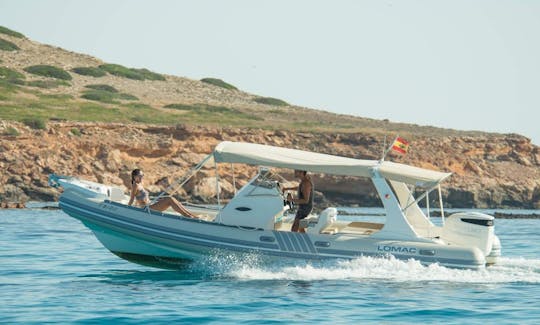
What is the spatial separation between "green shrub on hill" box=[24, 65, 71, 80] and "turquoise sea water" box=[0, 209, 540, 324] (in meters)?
53.6

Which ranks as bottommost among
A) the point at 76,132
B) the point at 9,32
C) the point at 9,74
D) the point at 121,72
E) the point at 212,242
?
the point at 212,242

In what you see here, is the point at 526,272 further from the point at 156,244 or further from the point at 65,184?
the point at 65,184

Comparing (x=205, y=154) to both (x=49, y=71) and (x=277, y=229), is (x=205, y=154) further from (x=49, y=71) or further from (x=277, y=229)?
(x=277, y=229)

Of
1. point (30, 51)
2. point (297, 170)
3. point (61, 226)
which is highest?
point (30, 51)

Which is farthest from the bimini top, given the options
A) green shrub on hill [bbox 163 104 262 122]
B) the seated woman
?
green shrub on hill [bbox 163 104 262 122]

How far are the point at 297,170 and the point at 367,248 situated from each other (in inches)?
69.4

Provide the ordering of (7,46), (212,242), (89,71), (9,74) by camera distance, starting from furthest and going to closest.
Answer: (7,46) < (89,71) < (9,74) < (212,242)

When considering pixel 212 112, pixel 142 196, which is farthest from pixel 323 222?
pixel 212 112

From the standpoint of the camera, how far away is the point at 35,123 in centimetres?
5203

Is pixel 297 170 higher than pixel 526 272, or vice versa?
pixel 297 170

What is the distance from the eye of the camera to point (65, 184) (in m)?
18.4

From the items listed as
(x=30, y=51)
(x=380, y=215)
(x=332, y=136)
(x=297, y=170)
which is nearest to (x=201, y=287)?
(x=297, y=170)

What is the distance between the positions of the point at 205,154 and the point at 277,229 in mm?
35430

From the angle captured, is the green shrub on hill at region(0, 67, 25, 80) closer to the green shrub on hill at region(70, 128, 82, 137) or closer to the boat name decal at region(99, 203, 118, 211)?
the green shrub on hill at region(70, 128, 82, 137)
